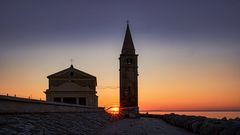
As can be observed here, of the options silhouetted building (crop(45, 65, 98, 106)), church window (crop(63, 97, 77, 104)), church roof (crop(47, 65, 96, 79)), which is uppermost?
church roof (crop(47, 65, 96, 79))

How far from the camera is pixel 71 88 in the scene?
57562 mm

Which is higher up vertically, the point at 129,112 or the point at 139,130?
the point at 139,130

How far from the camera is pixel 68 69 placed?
5928 cm

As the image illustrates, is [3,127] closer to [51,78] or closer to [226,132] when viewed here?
[226,132]

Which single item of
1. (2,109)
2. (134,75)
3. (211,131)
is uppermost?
(134,75)

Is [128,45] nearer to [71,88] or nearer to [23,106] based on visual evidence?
[71,88]

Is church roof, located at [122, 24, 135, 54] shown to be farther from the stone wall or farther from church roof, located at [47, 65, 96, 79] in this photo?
the stone wall

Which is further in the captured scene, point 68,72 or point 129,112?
point 129,112

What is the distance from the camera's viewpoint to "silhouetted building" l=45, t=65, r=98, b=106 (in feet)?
188

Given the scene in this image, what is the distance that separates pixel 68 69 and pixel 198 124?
37.1 metres

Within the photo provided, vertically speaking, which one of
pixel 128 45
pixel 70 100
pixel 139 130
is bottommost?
pixel 139 130

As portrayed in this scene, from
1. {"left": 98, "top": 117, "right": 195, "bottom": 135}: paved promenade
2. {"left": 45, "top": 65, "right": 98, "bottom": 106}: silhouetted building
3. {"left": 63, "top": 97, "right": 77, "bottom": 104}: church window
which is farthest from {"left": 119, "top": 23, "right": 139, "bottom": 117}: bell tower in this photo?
{"left": 98, "top": 117, "right": 195, "bottom": 135}: paved promenade

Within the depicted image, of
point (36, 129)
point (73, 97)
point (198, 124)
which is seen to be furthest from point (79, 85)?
point (36, 129)

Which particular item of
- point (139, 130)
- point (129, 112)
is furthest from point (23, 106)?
point (129, 112)
